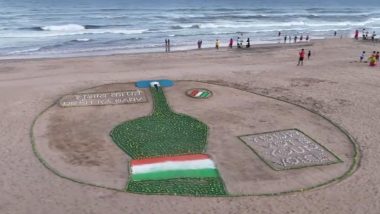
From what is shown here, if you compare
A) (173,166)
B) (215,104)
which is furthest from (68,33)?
(173,166)

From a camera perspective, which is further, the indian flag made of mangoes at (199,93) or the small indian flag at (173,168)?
the indian flag made of mangoes at (199,93)

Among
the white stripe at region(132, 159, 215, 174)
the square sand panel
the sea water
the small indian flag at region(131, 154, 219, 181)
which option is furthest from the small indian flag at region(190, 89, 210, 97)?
the sea water

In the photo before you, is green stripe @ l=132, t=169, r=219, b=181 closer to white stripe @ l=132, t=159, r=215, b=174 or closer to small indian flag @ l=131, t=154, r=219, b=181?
small indian flag @ l=131, t=154, r=219, b=181

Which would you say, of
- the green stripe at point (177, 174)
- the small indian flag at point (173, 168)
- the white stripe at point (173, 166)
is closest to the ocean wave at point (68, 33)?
the small indian flag at point (173, 168)

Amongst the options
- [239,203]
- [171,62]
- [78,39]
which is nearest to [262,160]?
[239,203]

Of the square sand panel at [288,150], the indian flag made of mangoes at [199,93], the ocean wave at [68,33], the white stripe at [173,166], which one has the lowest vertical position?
the white stripe at [173,166]

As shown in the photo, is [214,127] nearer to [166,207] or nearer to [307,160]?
[307,160]

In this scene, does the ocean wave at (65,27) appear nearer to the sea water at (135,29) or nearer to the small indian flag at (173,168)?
the sea water at (135,29)
